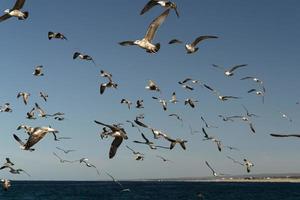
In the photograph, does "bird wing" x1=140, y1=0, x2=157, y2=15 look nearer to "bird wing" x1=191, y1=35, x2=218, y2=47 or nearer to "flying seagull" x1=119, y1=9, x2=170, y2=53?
"flying seagull" x1=119, y1=9, x2=170, y2=53

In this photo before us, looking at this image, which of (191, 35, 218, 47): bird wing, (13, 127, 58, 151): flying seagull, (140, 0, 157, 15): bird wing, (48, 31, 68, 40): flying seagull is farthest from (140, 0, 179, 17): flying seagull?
(48, 31, 68, 40): flying seagull

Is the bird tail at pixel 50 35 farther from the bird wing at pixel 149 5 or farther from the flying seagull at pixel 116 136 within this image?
the flying seagull at pixel 116 136

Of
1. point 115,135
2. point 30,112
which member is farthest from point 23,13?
point 30,112

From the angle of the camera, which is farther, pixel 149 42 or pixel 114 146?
pixel 149 42

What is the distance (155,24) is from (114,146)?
505 cm

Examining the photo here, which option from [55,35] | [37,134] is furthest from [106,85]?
[37,134]

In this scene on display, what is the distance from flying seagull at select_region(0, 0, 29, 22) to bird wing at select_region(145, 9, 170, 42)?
4581 mm

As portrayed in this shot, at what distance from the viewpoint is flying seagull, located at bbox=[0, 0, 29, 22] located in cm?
1840

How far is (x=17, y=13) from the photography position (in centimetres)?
2045

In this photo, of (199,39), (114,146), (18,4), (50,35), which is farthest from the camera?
(50,35)

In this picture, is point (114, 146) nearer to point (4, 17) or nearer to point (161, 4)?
point (161, 4)
